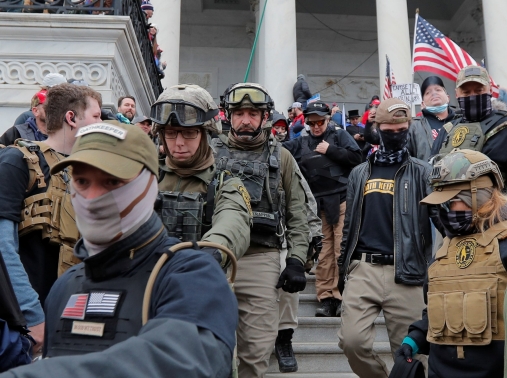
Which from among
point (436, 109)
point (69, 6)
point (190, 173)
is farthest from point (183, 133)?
point (69, 6)

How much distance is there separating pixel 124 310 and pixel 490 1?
1918 cm

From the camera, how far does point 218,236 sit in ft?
9.43

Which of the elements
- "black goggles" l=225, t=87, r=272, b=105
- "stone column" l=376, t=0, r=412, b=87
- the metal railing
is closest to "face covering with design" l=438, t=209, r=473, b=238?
"black goggles" l=225, t=87, r=272, b=105

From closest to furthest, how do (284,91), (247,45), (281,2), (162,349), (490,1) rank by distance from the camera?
(162,349)
(284,91)
(281,2)
(490,1)
(247,45)

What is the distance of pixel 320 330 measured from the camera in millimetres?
6695

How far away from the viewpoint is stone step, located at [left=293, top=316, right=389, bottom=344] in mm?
6645

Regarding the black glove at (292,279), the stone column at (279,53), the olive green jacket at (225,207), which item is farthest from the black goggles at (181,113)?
the stone column at (279,53)

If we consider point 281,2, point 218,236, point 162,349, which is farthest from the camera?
point 281,2

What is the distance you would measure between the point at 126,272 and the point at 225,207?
1.33m

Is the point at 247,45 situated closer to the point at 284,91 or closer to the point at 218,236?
the point at 284,91

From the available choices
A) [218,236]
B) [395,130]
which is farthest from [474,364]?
[395,130]

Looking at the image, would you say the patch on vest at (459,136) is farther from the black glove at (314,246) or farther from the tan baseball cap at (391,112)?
the black glove at (314,246)

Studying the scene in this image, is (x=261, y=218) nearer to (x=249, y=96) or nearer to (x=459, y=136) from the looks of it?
(x=249, y=96)

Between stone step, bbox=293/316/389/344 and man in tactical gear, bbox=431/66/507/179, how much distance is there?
2141mm
